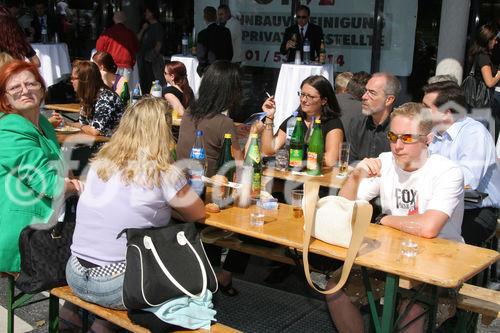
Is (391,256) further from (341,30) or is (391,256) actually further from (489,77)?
(341,30)

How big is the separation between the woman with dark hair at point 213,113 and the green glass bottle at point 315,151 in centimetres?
52

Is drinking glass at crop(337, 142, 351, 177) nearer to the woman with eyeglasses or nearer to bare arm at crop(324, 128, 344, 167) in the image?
bare arm at crop(324, 128, 344, 167)

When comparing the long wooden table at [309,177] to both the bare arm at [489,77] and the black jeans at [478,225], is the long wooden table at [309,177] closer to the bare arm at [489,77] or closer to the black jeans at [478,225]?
the black jeans at [478,225]

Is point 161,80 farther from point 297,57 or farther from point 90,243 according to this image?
point 90,243

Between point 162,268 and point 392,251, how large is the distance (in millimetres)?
961

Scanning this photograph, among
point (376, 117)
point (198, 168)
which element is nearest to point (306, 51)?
point (376, 117)

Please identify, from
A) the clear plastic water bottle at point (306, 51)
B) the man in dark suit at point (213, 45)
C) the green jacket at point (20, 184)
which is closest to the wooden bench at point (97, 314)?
the green jacket at point (20, 184)

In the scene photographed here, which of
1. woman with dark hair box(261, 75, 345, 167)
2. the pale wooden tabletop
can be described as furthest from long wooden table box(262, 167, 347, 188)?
the pale wooden tabletop

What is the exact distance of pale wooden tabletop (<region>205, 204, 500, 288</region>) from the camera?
2299 mm

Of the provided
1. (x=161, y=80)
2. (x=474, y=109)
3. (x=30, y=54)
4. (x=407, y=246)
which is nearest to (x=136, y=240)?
(x=407, y=246)

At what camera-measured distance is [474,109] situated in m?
6.76

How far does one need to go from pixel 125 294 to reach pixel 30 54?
335cm

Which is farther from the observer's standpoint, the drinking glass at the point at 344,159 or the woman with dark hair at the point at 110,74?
the woman with dark hair at the point at 110,74

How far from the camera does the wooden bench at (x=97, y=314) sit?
2.58 meters
